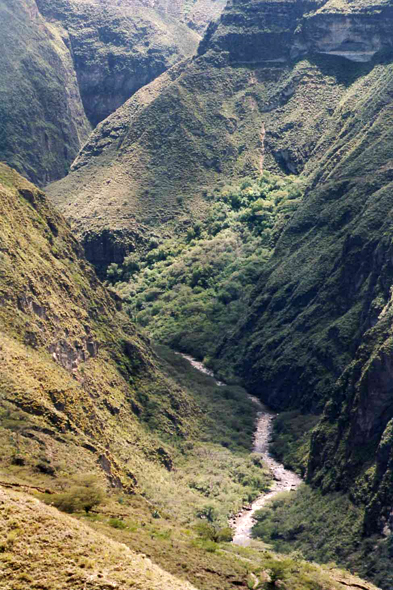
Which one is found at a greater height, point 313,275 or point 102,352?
point 313,275

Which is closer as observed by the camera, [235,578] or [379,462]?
[235,578]

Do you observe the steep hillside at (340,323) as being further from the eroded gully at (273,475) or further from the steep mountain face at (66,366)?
the steep mountain face at (66,366)

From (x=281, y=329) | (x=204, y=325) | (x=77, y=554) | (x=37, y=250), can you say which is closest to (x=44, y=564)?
(x=77, y=554)

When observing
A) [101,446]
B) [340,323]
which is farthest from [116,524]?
[340,323]

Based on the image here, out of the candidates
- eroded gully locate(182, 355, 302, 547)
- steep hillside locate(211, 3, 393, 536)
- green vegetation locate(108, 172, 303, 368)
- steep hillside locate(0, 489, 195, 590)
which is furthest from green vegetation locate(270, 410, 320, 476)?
steep hillside locate(0, 489, 195, 590)

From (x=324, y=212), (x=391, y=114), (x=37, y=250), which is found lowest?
(x=37, y=250)

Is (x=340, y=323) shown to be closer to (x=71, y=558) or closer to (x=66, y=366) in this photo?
(x=66, y=366)

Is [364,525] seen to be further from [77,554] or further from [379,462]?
[77,554]
